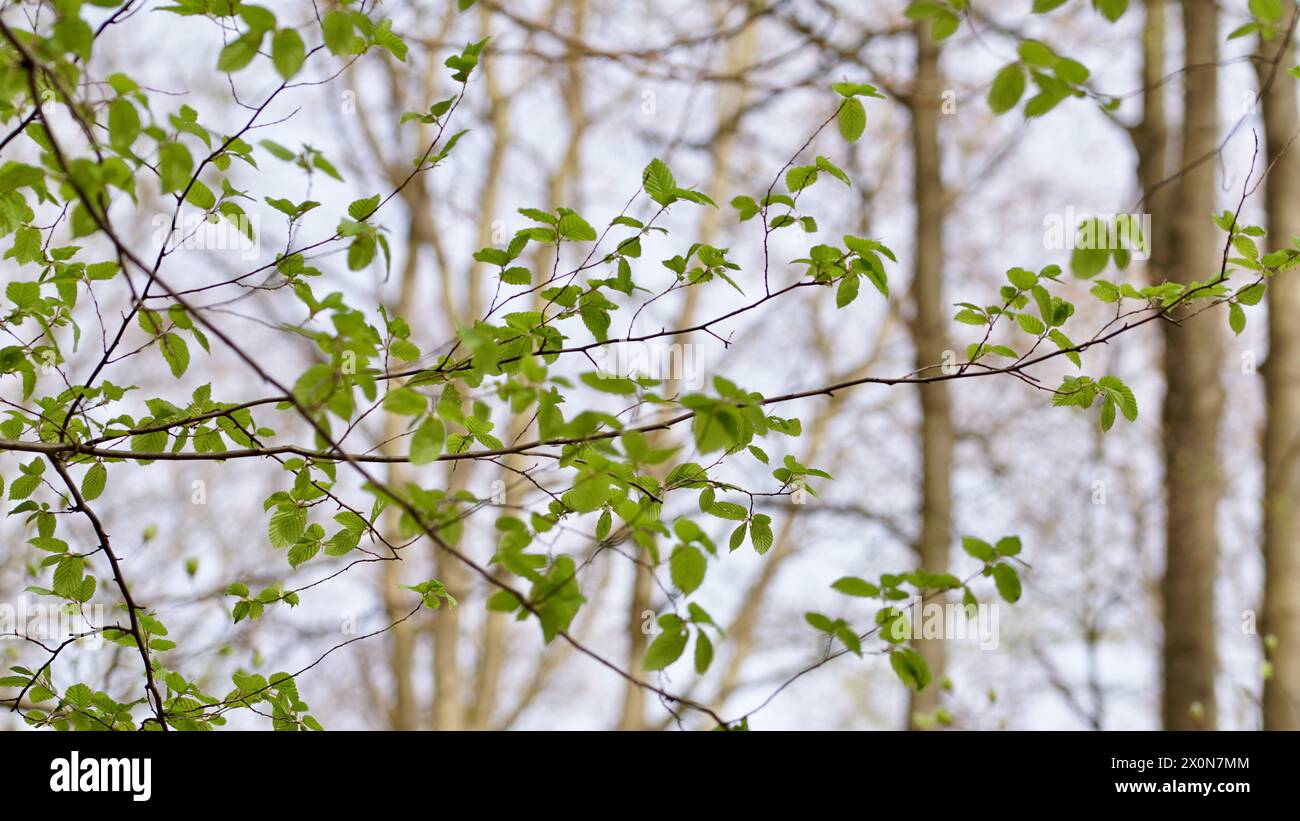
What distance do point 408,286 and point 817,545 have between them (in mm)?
3497

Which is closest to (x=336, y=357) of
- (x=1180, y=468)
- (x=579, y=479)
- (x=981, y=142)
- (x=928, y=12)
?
(x=579, y=479)

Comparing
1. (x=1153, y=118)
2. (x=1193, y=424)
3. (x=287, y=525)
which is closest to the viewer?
(x=287, y=525)

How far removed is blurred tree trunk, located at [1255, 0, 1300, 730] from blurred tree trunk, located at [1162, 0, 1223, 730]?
0.21 m

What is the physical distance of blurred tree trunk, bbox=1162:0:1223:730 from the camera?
448cm

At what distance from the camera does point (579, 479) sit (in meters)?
1.13

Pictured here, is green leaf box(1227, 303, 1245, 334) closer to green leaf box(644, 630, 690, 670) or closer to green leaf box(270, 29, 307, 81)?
green leaf box(644, 630, 690, 670)

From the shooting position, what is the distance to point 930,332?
19.9 ft

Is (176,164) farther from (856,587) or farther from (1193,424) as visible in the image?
(1193,424)

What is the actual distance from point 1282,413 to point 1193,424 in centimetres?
35

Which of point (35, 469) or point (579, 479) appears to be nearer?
point (579, 479)

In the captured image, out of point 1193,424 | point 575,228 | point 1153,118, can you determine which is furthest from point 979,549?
point 1153,118

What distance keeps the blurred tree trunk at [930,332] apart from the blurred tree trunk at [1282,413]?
5.15 feet

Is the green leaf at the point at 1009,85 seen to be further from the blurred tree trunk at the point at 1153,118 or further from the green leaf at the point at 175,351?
the blurred tree trunk at the point at 1153,118
